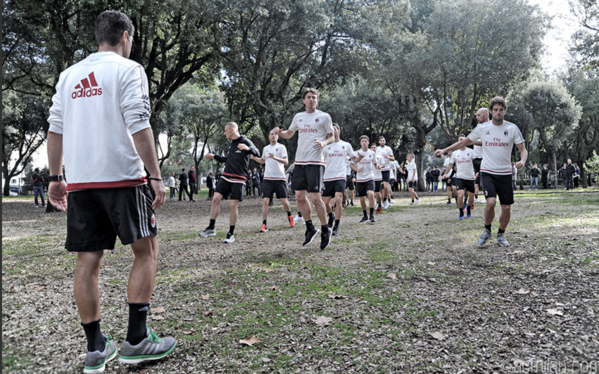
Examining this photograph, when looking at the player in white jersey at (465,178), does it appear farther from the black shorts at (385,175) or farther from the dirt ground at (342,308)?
the dirt ground at (342,308)

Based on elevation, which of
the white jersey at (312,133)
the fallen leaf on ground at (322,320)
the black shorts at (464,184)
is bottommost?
the fallen leaf on ground at (322,320)

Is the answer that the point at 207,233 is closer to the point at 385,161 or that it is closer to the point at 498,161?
the point at 498,161

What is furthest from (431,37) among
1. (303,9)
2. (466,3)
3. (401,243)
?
(401,243)

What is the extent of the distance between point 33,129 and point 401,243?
3722 cm

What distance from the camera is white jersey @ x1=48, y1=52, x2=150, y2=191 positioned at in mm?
2557

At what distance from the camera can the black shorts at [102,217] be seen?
8.35 feet

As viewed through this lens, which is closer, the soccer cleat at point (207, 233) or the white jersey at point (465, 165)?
the soccer cleat at point (207, 233)

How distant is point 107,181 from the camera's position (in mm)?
Result: 2549

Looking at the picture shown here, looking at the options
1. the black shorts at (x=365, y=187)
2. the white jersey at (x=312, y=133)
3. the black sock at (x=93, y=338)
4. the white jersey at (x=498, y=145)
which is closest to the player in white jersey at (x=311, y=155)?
the white jersey at (x=312, y=133)

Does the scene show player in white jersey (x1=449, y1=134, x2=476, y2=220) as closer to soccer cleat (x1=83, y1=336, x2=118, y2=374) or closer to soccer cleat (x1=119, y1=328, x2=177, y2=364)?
soccer cleat (x1=119, y1=328, x2=177, y2=364)

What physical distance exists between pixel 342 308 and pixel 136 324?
5.69ft

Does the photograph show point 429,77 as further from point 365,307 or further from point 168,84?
point 365,307

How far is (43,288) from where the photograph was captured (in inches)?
172

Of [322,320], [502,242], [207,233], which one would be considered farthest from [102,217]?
[502,242]
